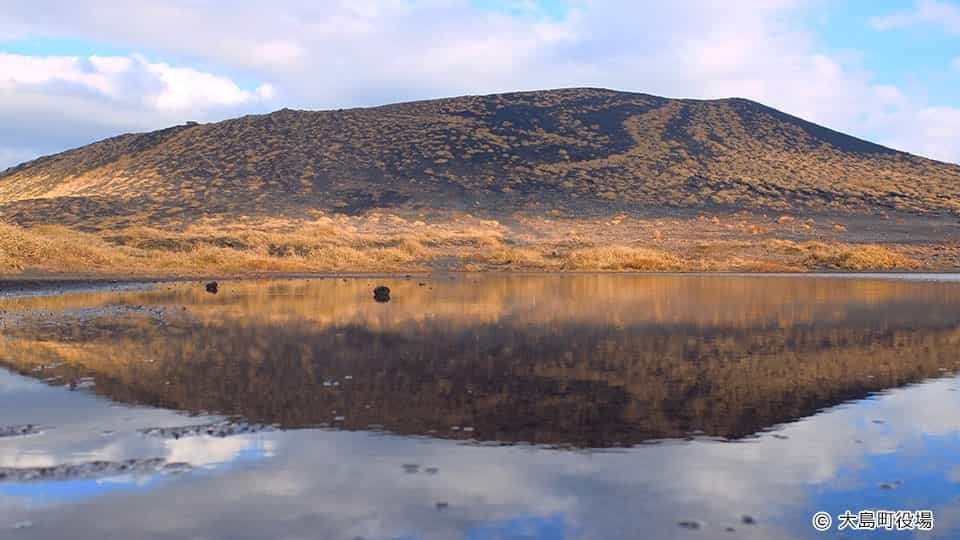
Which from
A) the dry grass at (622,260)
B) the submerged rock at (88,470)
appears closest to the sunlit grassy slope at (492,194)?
the dry grass at (622,260)

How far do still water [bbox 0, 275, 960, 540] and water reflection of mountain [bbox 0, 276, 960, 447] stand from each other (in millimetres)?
64

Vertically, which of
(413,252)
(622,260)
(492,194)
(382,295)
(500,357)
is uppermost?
(492,194)

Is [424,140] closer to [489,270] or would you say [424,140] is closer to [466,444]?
[489,270]

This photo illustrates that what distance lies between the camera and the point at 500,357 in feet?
42.0

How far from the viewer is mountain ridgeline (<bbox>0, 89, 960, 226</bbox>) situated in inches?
2515

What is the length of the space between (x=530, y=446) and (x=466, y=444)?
53cm

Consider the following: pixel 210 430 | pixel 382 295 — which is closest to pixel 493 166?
pixel 382 295

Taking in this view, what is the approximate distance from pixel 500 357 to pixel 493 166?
199ft

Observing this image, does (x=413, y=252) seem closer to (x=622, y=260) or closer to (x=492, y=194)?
(x=622, y=260)

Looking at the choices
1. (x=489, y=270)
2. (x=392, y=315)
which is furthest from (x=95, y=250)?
(x=392, y=315)

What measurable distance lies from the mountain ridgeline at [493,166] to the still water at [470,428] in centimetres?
4683

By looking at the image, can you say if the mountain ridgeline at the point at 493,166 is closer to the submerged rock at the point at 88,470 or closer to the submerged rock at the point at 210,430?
the submerged rock at the point at 210,430

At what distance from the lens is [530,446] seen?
739 centimetres

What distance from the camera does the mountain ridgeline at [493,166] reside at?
210 feet
